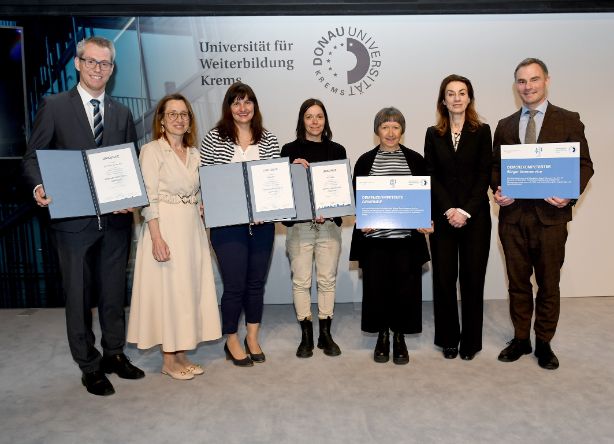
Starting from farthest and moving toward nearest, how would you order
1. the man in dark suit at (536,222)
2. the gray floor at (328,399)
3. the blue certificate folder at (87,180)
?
1. the man in dark suit at (536,222)
2. the blue certificate folder at (87,180)
3. the gray floor at (328,399)

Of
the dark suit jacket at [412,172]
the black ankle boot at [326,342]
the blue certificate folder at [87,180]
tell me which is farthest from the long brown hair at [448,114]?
the blue certificate folder at [87,180]

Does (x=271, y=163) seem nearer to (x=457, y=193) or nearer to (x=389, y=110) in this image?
(x=389, y=110)

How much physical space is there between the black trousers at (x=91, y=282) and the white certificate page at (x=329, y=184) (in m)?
1.17

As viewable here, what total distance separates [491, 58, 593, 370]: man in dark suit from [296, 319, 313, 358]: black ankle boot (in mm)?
1256

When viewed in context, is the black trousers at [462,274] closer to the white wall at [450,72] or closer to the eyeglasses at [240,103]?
the eyeglasses at [240,103]

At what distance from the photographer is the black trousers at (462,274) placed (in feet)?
11.0

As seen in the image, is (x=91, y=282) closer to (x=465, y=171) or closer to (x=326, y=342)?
(x=326, y=342)

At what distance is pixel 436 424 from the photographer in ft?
8.55

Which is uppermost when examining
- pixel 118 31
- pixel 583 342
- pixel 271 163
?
pixel 118 31

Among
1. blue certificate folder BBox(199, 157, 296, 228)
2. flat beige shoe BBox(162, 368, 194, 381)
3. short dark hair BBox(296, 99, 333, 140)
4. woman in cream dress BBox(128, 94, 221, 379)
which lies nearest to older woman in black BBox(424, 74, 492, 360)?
short dark hair BBox(296, 99, 333, 140)

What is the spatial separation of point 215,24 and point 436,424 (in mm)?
3947

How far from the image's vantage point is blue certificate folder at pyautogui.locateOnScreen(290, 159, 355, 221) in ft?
10.8

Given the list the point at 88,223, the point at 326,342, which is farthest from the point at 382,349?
the point at 88,223

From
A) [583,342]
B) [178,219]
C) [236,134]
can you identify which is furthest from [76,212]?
[583,342]
